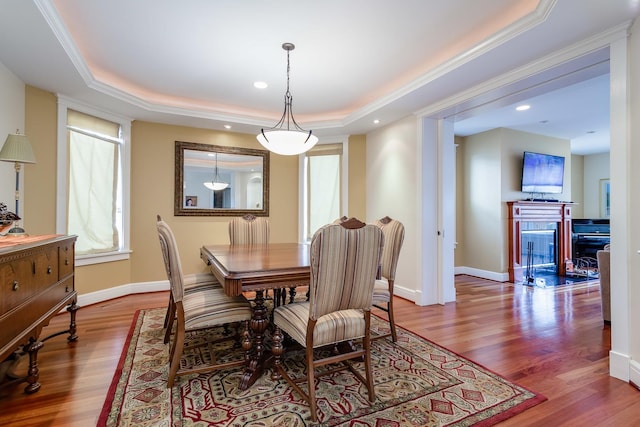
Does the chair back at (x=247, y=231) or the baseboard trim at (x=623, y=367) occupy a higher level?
the chair back at (x=247, y=231)

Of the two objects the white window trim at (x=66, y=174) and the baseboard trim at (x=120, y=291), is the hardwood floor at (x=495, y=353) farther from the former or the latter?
the white window trim at (x=66, y=174)

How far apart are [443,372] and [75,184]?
165 inches

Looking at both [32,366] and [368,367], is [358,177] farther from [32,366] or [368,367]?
[32,366]

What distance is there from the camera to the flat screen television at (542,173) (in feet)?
17.9

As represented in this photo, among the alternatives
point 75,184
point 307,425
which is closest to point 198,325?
point 307,425

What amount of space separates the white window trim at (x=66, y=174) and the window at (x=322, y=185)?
251 centimetres

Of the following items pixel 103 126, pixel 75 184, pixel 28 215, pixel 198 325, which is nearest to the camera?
pixel 198 325

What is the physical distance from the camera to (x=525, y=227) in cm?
551

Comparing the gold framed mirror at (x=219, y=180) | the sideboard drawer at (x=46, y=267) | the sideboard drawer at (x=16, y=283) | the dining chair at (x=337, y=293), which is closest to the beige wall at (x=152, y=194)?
the gold framed mirror at (x=219, y=180)

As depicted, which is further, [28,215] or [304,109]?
[304,109]

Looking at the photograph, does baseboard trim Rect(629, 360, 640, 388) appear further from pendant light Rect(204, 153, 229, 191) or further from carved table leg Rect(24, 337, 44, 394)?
pendant light Rect(204, 153, 229, 191)

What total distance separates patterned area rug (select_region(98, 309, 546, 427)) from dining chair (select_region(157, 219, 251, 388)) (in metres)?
0.14

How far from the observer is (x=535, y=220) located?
5.55 metres

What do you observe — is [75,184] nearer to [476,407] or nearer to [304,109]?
[304,109]
